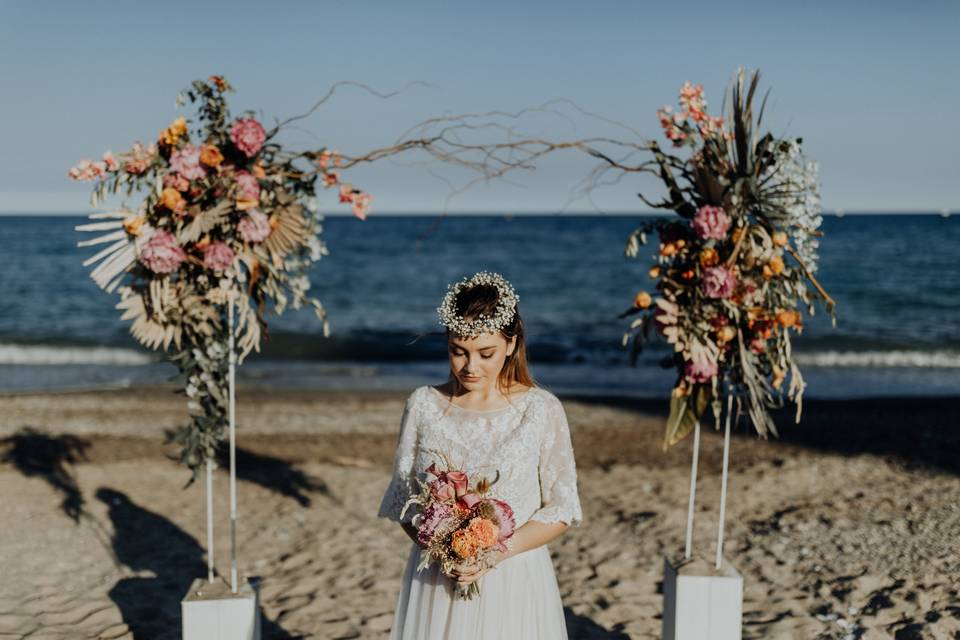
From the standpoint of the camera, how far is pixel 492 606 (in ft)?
10.2

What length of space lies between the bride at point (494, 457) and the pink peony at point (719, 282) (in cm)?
132

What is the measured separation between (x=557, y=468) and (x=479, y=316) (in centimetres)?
65

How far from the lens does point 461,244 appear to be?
1793 inches

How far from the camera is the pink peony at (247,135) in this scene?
4.12 m

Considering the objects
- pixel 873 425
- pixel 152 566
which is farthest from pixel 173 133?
pixel 873 425

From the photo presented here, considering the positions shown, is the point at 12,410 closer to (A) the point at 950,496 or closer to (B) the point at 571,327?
(A) the point at 950,496

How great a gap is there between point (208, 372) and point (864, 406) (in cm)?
1046

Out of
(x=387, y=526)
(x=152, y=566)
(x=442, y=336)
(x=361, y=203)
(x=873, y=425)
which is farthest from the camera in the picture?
(x=442, y=336)

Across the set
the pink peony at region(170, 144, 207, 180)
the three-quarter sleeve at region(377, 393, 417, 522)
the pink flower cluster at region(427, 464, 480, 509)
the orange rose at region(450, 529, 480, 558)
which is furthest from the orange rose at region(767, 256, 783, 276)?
the pink peony at region(170, 144, 207, 180)

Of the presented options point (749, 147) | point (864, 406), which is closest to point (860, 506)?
point (749, 147)

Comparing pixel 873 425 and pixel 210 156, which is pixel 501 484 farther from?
pixel 873 425

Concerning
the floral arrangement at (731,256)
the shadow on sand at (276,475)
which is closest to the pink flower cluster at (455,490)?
the floral arrangement at (731,256)

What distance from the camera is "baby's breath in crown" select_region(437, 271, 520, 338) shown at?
3.03 meters

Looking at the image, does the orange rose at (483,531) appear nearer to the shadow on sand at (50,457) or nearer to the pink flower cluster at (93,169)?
the pink flower cluster at (93,169)
